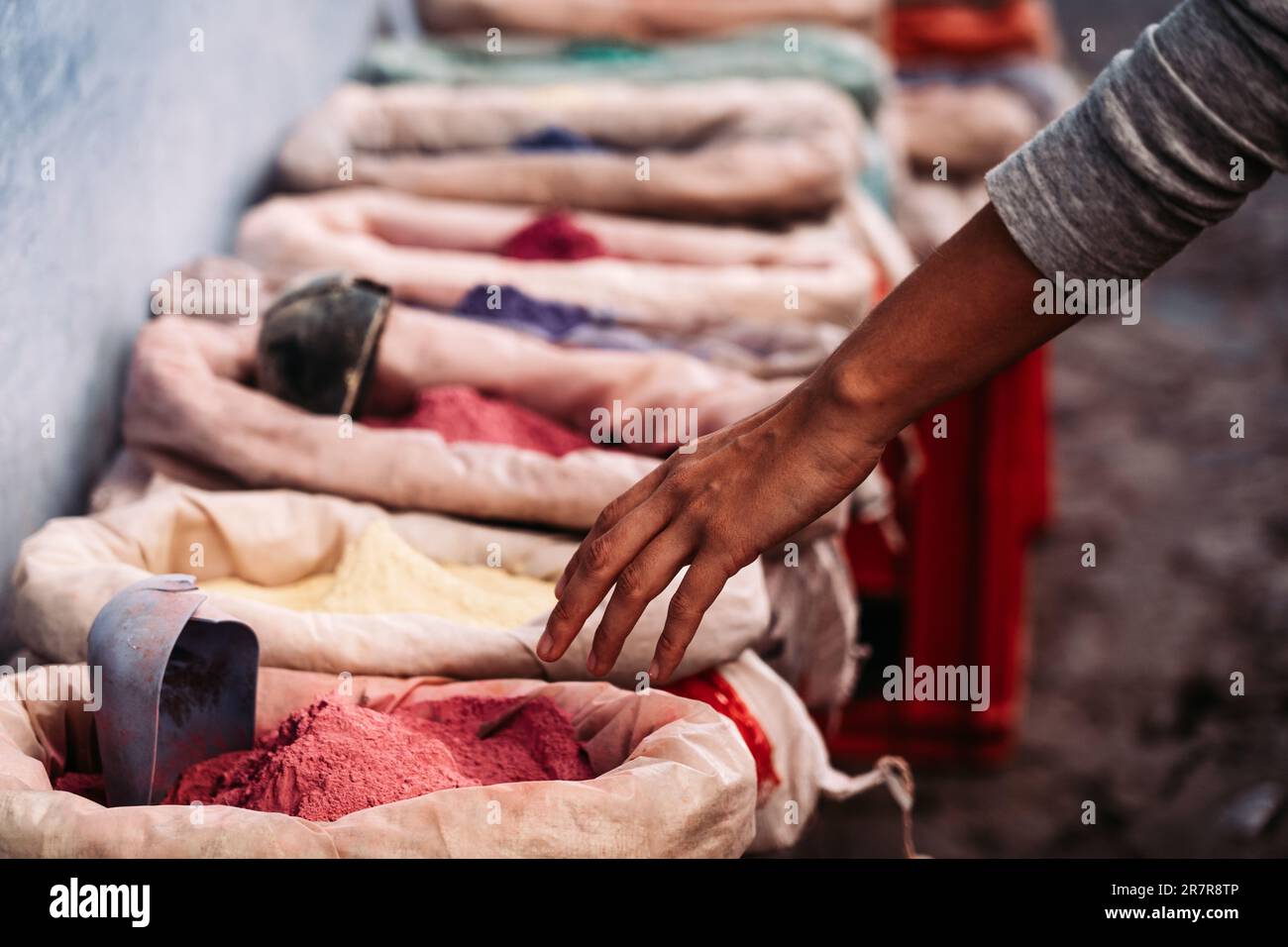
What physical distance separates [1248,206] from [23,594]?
4.93 m

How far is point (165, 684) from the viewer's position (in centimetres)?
104

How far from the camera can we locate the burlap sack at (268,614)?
3.69 feet

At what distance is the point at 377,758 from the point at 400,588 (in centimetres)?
31

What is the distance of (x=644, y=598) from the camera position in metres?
0.89

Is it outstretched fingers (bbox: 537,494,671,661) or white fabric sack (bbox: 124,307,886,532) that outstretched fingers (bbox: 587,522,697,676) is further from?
white fabric sack (bbox: 124,307,886,532)

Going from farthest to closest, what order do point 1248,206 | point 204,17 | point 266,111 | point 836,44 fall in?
point 1248,206, point 836,44, point 266,111, point 204,17

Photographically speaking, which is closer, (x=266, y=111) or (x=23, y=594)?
(x=23, y=594)

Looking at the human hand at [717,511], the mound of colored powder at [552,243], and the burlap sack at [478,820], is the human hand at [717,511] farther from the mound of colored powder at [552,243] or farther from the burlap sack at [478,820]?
the mound of colored powder at [552,243]

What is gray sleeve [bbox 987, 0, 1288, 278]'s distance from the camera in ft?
2.51

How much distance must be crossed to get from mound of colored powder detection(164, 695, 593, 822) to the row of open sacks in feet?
0.09

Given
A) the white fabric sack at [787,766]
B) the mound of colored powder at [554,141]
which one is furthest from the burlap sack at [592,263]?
the white fabric sack at [787,766]

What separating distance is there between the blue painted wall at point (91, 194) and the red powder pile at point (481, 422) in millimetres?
304
